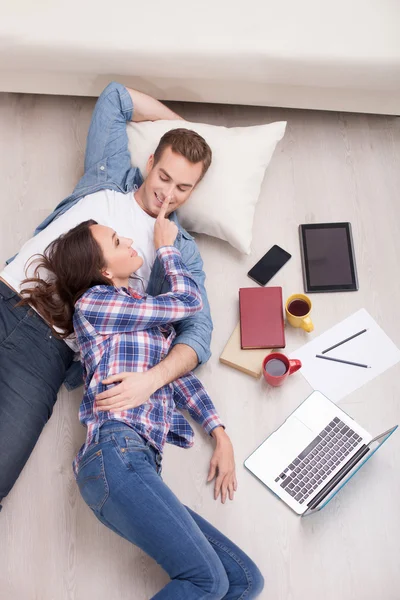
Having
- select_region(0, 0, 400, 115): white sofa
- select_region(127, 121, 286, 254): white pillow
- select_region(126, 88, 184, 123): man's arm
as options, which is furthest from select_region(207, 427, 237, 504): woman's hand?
select_region(0, 0, 400, 115): white sofa

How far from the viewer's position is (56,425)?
6.48ft

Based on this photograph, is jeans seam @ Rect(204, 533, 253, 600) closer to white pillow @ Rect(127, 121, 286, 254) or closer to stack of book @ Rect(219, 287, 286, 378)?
stack of book @ Rect(219, 287, 286, 378)

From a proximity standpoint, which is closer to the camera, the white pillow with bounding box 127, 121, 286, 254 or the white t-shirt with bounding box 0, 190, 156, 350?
the white t-shirt with bounding box 0, 190, 156, 350

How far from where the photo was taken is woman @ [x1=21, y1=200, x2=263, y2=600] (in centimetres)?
157

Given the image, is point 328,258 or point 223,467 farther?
point 328,258

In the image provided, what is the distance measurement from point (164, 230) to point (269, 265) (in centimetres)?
48

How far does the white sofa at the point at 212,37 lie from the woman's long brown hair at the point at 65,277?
68 centimetres

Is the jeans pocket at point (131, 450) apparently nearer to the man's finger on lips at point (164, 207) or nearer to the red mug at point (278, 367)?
the red mug at point (278, 367)

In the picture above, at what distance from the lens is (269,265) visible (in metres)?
2.20

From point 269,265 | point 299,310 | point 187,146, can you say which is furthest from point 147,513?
point 187,146

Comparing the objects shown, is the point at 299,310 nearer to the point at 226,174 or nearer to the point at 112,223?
the point at 226,174

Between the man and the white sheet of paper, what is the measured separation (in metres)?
0.38

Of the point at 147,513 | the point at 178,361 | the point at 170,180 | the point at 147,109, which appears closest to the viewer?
the point at 147,513

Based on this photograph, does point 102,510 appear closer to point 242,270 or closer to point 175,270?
point 175,270
